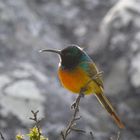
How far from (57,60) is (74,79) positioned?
5199mm

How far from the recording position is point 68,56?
484 centimetres

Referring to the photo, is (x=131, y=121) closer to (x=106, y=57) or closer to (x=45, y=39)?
(x=106, y=57)

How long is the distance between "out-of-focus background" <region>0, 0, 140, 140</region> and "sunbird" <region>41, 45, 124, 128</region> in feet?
9.49

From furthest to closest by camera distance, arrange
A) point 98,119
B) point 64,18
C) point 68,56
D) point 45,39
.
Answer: point 64,18 → point 45,39 → point 98,119 → point 68,56

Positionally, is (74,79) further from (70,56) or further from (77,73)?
(70,56)

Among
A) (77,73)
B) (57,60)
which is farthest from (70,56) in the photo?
(57,60)

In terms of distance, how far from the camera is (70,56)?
191 inches

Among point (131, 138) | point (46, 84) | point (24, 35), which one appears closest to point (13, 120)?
point (46, 84)

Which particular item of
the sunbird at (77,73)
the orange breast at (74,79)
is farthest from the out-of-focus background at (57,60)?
the orange breast at (74,79)

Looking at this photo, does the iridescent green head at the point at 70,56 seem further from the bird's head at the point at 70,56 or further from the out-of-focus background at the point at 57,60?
the out-of-focus background at the point at 57,60

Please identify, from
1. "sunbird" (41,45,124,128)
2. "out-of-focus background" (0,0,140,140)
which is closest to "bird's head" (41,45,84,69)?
"sunbird" (41,45,124,128)

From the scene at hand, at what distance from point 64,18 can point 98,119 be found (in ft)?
10.3

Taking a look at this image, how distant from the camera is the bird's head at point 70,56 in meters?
4.83

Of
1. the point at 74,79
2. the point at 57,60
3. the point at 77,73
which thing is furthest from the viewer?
the point at 57,60
